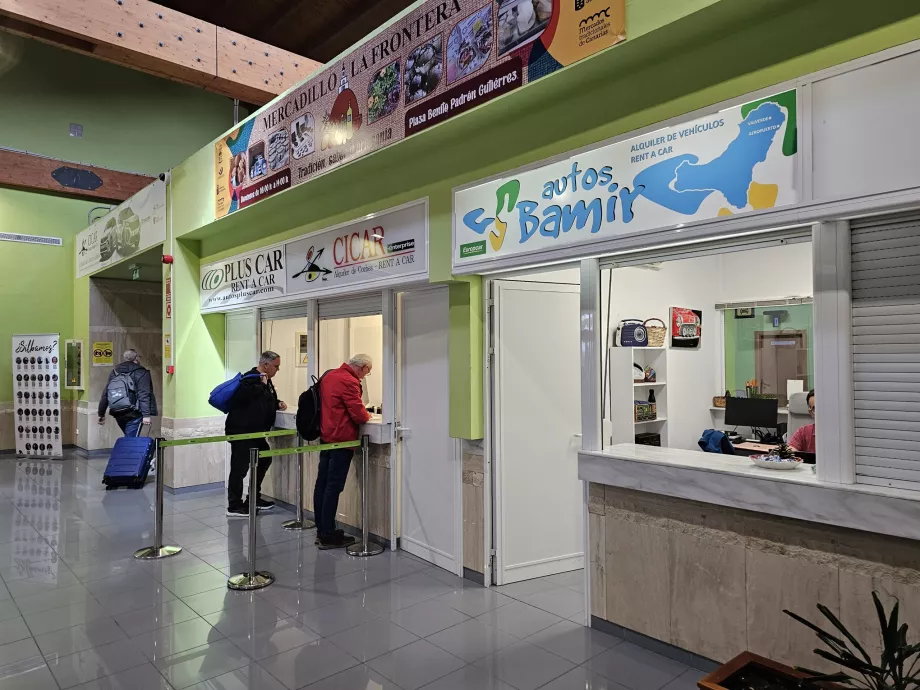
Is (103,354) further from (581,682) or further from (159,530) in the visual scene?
(581,682)

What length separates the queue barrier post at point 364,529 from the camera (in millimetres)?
4789

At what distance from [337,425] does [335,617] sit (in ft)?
5.35

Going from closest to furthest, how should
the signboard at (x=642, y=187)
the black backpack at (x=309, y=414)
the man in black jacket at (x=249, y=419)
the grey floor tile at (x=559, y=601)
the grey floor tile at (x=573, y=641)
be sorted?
1. the signboard at (x=642, y=187)
2. the grey floor tile at (x=573, y=641)
3. the grey floor tile at (x=559, y=601)
4. the black backpack at (x=309, y=414)
5. the man in black jacket at (x=249, y=419)

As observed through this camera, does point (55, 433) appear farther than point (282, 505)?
Yes

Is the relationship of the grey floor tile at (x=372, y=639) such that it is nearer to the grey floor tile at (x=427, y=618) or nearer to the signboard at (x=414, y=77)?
the grey floor tile at (x=427, y=618)

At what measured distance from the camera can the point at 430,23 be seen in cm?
376

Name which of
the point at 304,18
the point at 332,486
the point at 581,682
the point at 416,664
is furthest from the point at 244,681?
the point at 304,18

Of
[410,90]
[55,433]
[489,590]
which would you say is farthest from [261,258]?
[55,433]

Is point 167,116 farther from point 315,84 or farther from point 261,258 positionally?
point 315,84

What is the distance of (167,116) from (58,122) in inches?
66.1

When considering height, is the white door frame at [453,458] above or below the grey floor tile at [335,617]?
above

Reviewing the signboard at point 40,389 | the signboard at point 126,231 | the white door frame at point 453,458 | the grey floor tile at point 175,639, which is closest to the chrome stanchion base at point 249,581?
the grey floor tile at point 175,639

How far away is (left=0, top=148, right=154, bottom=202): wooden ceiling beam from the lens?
26.0 ft

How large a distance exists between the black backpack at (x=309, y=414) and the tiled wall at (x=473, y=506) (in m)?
1.43
